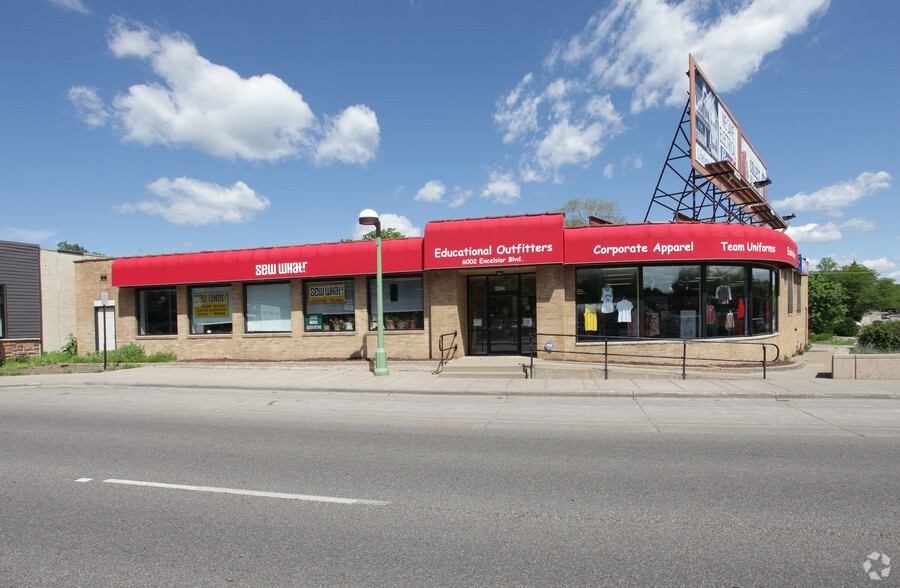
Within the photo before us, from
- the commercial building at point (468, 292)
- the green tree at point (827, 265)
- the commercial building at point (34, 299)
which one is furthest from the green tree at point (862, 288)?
the commercial building at point (34, 299)

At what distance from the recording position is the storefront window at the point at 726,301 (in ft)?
47.4

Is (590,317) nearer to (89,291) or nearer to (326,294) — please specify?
(326,294)

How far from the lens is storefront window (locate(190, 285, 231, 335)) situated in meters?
18.5

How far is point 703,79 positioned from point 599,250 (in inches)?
503

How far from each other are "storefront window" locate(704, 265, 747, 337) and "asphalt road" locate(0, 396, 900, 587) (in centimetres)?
742

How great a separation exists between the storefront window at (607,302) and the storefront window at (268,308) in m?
10.0

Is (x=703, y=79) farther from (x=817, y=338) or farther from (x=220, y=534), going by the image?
(x=220, y=534)

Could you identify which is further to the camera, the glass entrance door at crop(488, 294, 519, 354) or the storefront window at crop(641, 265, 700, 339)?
the glass entrance door at crop(488, 294, 519, 354)

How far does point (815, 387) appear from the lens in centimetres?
1133

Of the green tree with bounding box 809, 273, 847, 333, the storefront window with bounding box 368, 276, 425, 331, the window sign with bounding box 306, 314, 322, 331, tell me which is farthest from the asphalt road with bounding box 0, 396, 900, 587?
the green tree with bounding box 809, 273, 847, 333

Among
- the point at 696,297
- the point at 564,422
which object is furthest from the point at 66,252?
the point at 696,297

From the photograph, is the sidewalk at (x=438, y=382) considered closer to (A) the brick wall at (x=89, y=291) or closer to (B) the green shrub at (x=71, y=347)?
(A) the brick wall at (x=89, y=291)

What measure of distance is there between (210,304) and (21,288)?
392 inches

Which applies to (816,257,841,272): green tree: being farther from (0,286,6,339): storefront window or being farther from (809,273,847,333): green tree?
(0,286,6,339): storefront window
